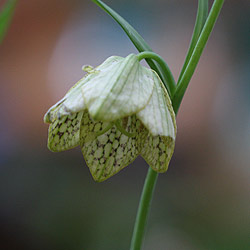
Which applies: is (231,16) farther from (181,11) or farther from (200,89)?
(200,89)

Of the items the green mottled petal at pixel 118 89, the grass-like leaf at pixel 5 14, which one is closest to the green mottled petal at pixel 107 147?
the green mottled petal at pixel 118 89

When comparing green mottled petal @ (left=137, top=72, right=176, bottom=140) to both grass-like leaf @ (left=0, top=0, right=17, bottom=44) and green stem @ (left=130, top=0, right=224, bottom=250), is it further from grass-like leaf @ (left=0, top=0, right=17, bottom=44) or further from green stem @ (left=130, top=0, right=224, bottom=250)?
grass-like leaf @ (left=0, top=0, right=17, bottom=44)

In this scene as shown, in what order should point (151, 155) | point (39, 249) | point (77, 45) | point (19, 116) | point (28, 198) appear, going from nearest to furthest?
point (151, 155), point (39, 249), point (28, 198), point (19, 116), point (77, 45)

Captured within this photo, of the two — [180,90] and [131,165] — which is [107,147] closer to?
[180,90]

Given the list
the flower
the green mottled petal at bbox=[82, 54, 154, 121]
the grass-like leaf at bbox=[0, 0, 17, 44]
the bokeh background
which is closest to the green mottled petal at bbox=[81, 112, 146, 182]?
the flower

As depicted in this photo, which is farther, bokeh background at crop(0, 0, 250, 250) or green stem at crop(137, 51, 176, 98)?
Answer: bokeh background at crop(0, 0, 250, 250)

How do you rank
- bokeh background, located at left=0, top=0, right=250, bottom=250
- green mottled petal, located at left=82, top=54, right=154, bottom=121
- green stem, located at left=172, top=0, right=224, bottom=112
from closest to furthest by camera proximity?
1. green mottled petal, located at left=82, top=54, right=154, bottom=121
2. green stem, located at left=172, top=0, right=224, bottom=112
3. bokeh background, located at left=0, top=0, right=250, bottom=250

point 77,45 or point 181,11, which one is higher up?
point 181,11

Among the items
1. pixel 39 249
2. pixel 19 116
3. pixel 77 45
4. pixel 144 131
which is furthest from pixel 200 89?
pixel 144 131
